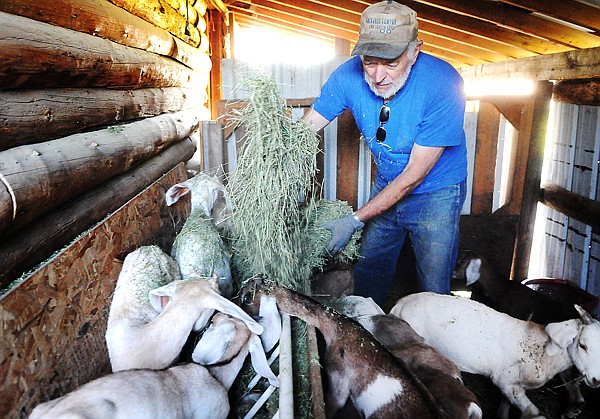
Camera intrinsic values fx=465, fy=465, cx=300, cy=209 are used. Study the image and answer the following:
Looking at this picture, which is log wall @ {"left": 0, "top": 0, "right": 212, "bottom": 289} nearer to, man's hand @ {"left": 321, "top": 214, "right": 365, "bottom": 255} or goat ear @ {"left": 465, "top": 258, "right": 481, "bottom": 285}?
man's hand @ {"left": 321, "top": 214, "right": 365, "bottom": 255}

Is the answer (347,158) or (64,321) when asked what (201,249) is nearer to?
(64,321)

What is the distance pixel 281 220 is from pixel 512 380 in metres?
2.33

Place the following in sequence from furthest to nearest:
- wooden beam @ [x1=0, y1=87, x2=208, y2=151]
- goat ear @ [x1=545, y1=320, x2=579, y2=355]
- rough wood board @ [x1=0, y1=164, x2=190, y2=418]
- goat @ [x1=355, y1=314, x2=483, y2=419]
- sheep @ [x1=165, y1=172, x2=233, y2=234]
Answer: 1. sheep @ [x1=165, y1=172, x2=233, y2=234]
2. goat ear @ [x1=545, y1=320, x2=579, y2=355]
3. goat @ [x1=355, y1=314, x2=483, y2=419]
4. wooden beam @ [x1=0, y1=87, x2=208, y2=151]
5. rough wood board @ [x1=0, y1=164, x2=190, y2=418]

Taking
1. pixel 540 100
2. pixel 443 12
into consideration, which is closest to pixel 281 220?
pixel 540 100

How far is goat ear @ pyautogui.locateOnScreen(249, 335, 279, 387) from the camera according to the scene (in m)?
2.71

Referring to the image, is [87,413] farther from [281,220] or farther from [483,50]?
[483,50]

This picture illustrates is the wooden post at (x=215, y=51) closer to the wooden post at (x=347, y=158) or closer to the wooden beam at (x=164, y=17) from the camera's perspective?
the wooden beam at (x=164, y=17)

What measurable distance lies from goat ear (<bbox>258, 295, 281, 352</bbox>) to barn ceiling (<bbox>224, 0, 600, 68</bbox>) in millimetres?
4601

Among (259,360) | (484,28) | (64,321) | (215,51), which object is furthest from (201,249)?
(215,51)

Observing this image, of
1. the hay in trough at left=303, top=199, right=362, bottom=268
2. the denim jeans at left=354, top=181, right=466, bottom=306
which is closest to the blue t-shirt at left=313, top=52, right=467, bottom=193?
the denim jeans at left=354, top=181, right=466, bottom=306

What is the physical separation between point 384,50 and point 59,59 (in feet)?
7.56

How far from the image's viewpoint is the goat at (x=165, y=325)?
102 inches

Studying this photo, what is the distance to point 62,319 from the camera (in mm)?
2410

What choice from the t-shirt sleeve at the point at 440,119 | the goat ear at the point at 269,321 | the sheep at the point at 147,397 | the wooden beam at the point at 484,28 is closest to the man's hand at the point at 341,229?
the t-shirt sleeve at the point at 440,119
